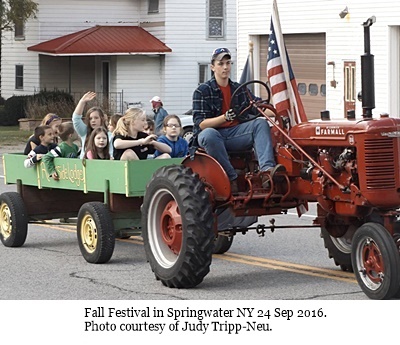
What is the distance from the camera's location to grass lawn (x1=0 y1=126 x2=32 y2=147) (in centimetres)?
3528

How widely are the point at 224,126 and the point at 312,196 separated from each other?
3.47 feet

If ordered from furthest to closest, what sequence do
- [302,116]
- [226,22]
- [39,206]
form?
1. [226,22]
2. [39,206]
3. [302,116]

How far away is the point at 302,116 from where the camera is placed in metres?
10.9

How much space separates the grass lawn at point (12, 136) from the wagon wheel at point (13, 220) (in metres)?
21.8

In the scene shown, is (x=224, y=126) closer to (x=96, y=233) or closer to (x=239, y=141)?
(x=239, y=141)

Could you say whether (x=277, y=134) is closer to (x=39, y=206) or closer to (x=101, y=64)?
(x=39, y=206)

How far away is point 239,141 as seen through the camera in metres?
9.91

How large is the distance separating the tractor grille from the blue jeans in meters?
1.07

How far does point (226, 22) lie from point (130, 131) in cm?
3484

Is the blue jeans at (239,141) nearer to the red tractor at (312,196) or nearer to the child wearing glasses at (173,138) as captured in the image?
the red tractor at (312,196)

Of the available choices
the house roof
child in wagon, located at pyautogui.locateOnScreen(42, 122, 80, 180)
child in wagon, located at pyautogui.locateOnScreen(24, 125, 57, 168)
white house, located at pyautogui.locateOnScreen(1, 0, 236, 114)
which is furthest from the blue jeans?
white house, located at pyautogui.locateOnScreen(1, 0, 236, 114)

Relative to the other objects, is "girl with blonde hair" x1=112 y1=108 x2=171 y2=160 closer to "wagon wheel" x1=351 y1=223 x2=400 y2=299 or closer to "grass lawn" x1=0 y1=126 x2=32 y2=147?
"wagon wheel" x1=351 y1=223 x2=400 y2=299

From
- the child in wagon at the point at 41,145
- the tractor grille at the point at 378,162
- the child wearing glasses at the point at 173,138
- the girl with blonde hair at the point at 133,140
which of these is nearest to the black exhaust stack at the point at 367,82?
the tractor grille at the point at 378,162

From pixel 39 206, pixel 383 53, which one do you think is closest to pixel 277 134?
pixel 39 206
